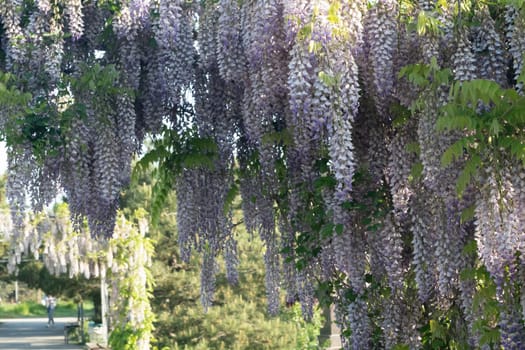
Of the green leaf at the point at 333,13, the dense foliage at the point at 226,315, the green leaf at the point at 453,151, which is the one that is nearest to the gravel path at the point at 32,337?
the dense foliage at the point at 226,315

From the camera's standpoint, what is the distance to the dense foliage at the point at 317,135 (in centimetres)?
380

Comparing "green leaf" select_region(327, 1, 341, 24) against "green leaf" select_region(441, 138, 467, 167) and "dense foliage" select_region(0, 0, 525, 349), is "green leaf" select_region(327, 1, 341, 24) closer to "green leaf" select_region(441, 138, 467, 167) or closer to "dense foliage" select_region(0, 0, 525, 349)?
"dense foliage" select_region(0, 0, 525, 349)

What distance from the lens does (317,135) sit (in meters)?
4.06

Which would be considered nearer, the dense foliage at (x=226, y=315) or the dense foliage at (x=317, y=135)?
the dense foliage at (x=317, y=135)

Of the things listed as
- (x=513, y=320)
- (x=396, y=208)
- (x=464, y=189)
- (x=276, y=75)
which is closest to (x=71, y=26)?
(x=276, y=75)

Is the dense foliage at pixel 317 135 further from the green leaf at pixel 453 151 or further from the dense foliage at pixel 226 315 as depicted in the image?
the dense foliage at pixel 226 315

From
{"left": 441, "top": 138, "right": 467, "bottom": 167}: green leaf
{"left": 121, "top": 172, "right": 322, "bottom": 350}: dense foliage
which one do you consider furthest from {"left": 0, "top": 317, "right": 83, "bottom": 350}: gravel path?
{"left": 441, "top": 138, "right": 467, "bottom": 167}: green leaf

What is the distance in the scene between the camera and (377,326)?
523 cm

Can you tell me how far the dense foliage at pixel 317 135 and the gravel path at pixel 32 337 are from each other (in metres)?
16.6

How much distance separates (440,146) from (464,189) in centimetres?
25

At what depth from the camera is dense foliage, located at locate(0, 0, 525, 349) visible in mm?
3805

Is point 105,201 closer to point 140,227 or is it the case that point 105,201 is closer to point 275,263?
point 275,263

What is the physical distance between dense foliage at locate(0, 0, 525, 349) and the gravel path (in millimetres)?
16637

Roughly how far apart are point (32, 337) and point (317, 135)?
23605 mm
